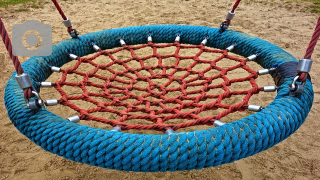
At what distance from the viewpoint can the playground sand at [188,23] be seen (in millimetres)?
1346

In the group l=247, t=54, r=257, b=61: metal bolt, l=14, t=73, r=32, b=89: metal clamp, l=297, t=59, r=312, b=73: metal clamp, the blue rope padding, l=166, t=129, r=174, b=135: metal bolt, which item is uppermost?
Answer: l=297, t=59, r=312, b=73: metal clamp

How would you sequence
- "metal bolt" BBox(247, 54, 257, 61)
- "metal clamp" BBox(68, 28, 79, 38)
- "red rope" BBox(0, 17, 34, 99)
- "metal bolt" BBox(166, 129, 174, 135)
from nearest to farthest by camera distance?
"red rope" BBox(0, 17, 34, 99) < "metal bolt" BBox(166, 129, 174, 135) < "metal bolt" BBox(247, 54, 257, 61) < "metal clamp" BBox(68, 28, 79, 38)

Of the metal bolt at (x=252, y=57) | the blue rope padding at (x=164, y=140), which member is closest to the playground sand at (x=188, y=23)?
the metal bolt at (x=252, y=57)

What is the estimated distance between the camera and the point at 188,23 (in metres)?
3.22

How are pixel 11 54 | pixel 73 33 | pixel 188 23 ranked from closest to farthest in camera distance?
pixel 11 54, pixel 73 33, pixel 188 23

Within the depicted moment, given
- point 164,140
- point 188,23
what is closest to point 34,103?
point 164,140

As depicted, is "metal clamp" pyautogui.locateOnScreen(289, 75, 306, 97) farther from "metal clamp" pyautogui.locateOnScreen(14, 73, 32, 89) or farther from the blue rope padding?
"metal clamp" pyautogui.locateOnScreen(14, 73, 32, 89)

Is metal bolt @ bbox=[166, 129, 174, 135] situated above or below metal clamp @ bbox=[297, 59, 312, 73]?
below

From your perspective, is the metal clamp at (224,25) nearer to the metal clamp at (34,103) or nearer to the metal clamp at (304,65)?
the metal clamp at (304,65)

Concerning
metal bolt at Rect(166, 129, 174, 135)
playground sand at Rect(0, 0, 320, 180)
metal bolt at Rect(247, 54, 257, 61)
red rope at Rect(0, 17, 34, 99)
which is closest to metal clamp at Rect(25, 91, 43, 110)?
red rope at Rect(0, 17, 34, 99)

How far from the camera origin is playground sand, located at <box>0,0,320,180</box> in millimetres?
1346

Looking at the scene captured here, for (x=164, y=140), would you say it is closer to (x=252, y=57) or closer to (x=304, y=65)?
(x=304, y=65)

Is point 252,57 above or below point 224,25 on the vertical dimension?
below

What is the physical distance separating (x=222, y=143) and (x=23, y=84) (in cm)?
57
